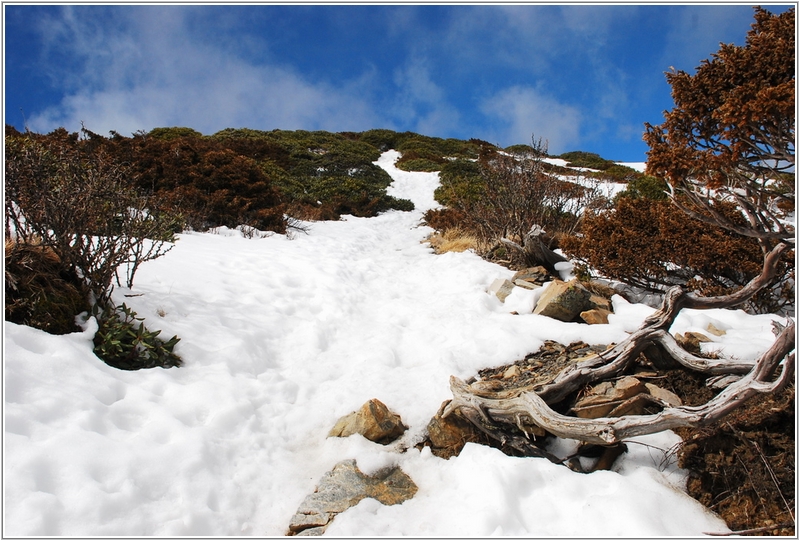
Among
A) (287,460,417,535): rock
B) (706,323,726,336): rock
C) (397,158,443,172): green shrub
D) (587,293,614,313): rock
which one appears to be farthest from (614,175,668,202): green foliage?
(287,460,417,535): rock

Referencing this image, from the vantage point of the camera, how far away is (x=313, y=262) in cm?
781

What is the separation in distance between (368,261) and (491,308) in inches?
148

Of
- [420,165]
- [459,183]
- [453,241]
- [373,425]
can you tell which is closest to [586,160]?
[420,165]

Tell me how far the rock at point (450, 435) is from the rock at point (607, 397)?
0.80m

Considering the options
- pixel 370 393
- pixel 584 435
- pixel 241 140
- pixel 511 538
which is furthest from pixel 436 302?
pixel 241 140

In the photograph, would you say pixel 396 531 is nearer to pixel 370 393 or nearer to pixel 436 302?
pixel 370 393

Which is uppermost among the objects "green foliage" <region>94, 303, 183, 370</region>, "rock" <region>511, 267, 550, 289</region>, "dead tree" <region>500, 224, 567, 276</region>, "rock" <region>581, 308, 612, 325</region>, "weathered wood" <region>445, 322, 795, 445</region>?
"dead tree" <region>500, 224, 567, 276</region>

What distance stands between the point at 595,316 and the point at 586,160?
31.9 m

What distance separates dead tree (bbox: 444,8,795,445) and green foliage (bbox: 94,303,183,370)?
2547 millimetres

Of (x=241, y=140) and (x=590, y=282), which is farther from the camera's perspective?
(x=241, y=140)

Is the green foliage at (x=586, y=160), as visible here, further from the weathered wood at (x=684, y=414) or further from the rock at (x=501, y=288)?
the weathered wood at (x=684, y=414)

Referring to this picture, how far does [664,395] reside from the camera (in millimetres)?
3105

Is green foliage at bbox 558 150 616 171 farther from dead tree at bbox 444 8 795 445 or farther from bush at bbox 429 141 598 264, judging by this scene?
dead tree at bbox 444 8 795 445

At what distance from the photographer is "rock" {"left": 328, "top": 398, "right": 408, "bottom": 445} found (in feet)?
10.4
